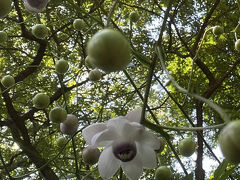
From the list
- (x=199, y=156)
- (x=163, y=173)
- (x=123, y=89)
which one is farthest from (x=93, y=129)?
(x=123, y=89)

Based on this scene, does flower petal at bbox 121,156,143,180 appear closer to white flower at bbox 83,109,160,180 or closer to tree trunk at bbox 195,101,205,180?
white flower at bbox 83,109,160,180

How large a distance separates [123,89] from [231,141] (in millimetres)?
2676

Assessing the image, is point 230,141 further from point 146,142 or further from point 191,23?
point 191,23

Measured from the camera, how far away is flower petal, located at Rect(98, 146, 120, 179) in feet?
2.16

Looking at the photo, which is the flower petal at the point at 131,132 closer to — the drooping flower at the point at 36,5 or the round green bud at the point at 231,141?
the round green bud at the point at 231,141

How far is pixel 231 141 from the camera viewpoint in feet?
1.30

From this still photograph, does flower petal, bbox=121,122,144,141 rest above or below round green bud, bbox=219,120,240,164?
above

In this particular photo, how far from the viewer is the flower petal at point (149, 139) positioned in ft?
1.99

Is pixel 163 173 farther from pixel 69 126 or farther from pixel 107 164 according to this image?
pixel 69 126

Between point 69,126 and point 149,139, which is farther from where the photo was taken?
point 69,126

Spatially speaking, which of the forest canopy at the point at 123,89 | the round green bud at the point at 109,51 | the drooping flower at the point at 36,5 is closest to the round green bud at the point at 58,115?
the forest canopy at the point at 123,89

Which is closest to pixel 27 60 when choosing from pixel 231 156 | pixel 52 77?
pixel 52 77

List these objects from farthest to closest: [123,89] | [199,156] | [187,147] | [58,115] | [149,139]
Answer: [123,89]
[199,156]
[58,115]
[187,147]
[149,139]

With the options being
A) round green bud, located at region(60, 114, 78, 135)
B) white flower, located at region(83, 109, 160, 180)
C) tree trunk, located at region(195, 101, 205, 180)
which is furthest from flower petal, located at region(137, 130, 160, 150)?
tree trunk, located at region(195, 101, 205, 180)
